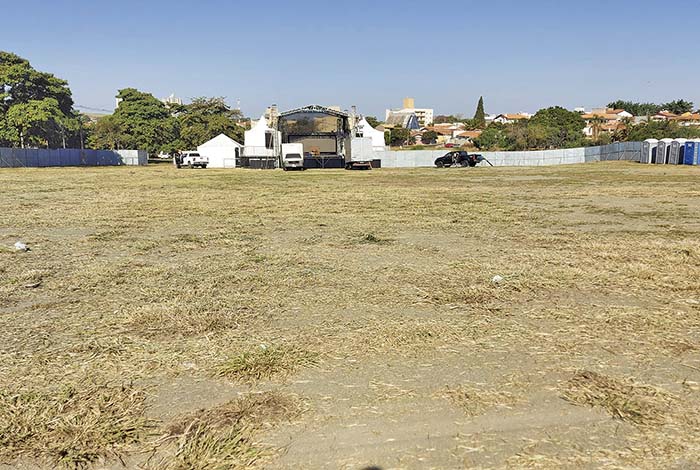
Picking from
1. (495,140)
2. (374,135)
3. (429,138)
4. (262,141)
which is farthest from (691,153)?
(429,138)

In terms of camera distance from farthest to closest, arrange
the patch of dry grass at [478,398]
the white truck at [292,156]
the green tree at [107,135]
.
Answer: the green tree at [107,135] < the white truck at [292,156] < the patch of dry grass at [478,398]

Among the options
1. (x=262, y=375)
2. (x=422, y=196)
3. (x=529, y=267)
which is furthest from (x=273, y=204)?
(x=262, y=375)

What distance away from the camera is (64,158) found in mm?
55750

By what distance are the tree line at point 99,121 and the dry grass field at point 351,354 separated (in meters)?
57.3

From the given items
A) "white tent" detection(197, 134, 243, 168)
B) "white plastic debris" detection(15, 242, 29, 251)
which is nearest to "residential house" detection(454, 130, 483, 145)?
"white tent" detection(197, 134, 243, 168)

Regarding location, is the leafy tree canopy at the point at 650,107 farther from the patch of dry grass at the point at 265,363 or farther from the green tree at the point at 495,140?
the patch of dry grass at the point at 265,363

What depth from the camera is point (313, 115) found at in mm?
52094

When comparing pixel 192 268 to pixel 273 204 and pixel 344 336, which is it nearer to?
pixel 344 336

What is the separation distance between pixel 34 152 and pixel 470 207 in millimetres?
49431

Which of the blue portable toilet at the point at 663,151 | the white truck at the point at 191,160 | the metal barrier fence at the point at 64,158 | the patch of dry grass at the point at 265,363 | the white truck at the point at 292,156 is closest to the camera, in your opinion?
the patch of dry grass at the point at 265,363

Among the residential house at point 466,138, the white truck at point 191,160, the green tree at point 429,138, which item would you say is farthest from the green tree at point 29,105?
the green tree at point 429,138

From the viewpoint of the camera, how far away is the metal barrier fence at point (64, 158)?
48.2m

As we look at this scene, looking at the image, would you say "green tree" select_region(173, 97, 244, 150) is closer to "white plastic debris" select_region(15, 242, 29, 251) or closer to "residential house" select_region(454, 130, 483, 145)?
"residential house" select_region(454, 130, 483, 145)

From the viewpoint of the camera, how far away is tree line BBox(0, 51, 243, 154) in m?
55.9
